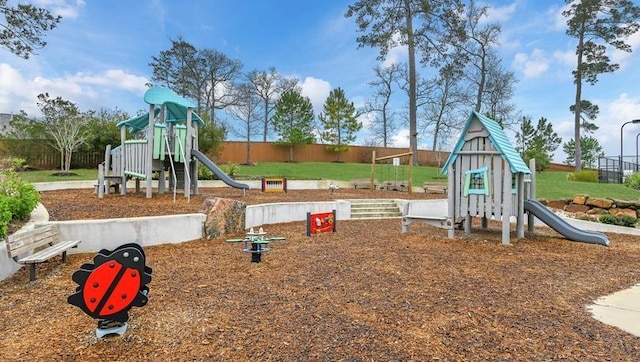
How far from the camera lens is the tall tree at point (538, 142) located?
30688 millimetres

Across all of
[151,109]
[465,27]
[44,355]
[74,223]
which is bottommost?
[44,355]

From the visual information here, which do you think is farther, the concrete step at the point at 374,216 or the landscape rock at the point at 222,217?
the concrete step at the point at 374,216

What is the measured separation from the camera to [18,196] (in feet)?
19.3

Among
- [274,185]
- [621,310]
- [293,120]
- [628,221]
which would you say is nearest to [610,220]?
[628,221]

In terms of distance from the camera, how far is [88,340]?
9.42 ft

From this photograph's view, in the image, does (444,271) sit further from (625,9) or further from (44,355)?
(625,9)

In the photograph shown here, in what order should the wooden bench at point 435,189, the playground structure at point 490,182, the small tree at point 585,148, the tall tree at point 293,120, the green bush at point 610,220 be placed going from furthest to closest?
the small tree at point 585,148, the tall tree at point 293,120, the wooden bench at point 435,189, the green bush at point 610,220, the playground structure at point 490,182

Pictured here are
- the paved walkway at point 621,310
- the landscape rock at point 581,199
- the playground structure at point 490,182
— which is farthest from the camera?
the landscape rock at point 581,199

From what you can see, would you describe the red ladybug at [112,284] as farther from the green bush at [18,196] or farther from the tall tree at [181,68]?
the tall tree at [181,68]

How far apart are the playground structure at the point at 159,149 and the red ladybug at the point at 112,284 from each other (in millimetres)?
7308

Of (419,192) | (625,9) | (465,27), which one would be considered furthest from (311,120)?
(625,9)

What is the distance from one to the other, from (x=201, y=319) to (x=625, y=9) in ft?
105

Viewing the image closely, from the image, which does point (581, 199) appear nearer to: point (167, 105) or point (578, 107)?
point (167, 105)

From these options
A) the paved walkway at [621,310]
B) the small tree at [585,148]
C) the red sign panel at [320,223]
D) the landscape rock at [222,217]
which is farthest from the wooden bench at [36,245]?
the small tree at [585,148]
